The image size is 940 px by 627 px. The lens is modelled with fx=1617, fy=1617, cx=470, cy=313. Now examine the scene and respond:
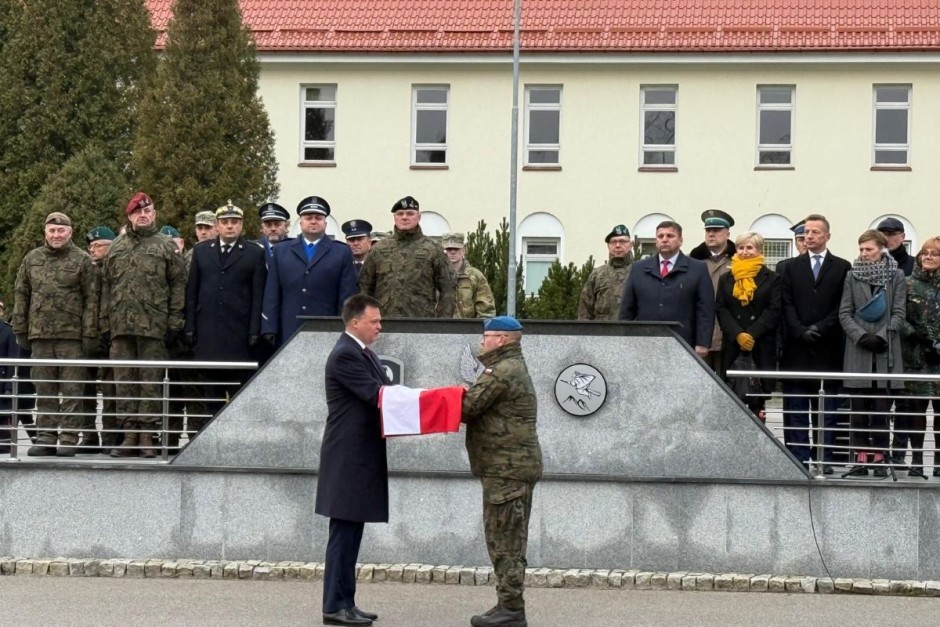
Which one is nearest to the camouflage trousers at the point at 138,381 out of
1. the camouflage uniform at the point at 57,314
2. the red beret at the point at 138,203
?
the camouflage uniform at the point at 57,314

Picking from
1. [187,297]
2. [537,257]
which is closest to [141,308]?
[187,297]

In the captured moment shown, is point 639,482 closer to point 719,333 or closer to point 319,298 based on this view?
point 719,333

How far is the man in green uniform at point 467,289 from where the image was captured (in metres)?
14.1

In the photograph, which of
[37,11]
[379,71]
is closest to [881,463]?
[37,11]

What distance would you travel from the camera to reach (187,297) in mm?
12469

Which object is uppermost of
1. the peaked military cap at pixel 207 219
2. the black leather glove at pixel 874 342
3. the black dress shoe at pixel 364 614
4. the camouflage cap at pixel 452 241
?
the peaked military cap at pixel 207 219

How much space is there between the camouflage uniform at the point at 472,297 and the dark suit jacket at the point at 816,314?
2983 millimetres

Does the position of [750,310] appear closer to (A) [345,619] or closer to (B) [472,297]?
(B) [472,297]

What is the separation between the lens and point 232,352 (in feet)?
40.4

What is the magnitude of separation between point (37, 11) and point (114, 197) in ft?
15.6

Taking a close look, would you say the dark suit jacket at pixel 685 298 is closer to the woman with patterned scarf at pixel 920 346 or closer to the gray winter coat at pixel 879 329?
the gray winter coat at pixel 879 329

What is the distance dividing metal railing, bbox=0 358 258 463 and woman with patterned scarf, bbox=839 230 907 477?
424 centimetres

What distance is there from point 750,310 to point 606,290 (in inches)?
63.9

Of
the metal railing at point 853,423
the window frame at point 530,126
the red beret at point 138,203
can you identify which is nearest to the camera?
the metal railing at point 853,423
